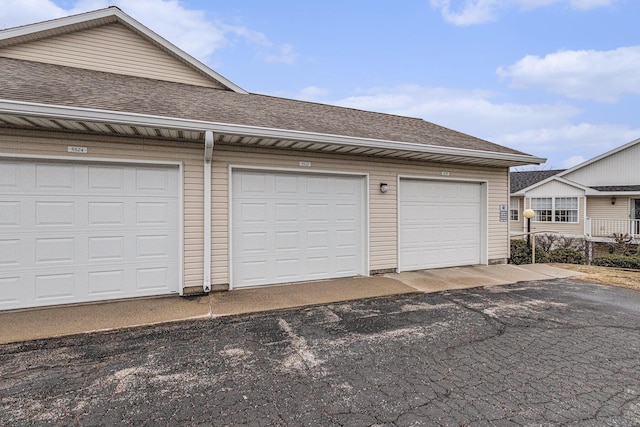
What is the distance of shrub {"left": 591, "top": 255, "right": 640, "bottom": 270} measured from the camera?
8234 millimetres

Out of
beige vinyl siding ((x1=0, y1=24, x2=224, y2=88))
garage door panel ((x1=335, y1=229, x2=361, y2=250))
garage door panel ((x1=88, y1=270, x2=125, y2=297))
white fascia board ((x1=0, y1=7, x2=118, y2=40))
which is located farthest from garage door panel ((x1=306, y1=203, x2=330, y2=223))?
white fascia board ((x1=0, y1=7, x2=118, y2=40))

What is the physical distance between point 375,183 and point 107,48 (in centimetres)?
640

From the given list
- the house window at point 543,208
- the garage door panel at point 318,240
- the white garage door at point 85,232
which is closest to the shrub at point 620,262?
the garage door panel at point 318,240

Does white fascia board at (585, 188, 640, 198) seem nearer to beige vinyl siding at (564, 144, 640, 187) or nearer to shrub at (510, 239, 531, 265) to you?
beige vinyl siding at (564, 144, 640, 187)

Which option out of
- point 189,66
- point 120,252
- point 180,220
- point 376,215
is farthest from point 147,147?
point 376,215

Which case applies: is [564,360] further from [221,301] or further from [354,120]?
[354,120]

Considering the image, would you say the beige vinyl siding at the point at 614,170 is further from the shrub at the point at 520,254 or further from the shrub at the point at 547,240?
the shrub at the point at 520,254

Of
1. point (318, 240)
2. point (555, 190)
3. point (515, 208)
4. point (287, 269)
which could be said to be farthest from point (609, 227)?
point (287, 269)

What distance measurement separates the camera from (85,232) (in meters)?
4.86

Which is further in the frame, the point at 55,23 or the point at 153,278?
the point at 55,23

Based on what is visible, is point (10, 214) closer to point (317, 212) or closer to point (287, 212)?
point (287, 212)

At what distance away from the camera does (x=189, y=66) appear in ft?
24.9

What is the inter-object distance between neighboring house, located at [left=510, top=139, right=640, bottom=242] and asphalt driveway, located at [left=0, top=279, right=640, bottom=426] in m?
13.2

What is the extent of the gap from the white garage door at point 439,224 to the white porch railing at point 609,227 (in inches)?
408
